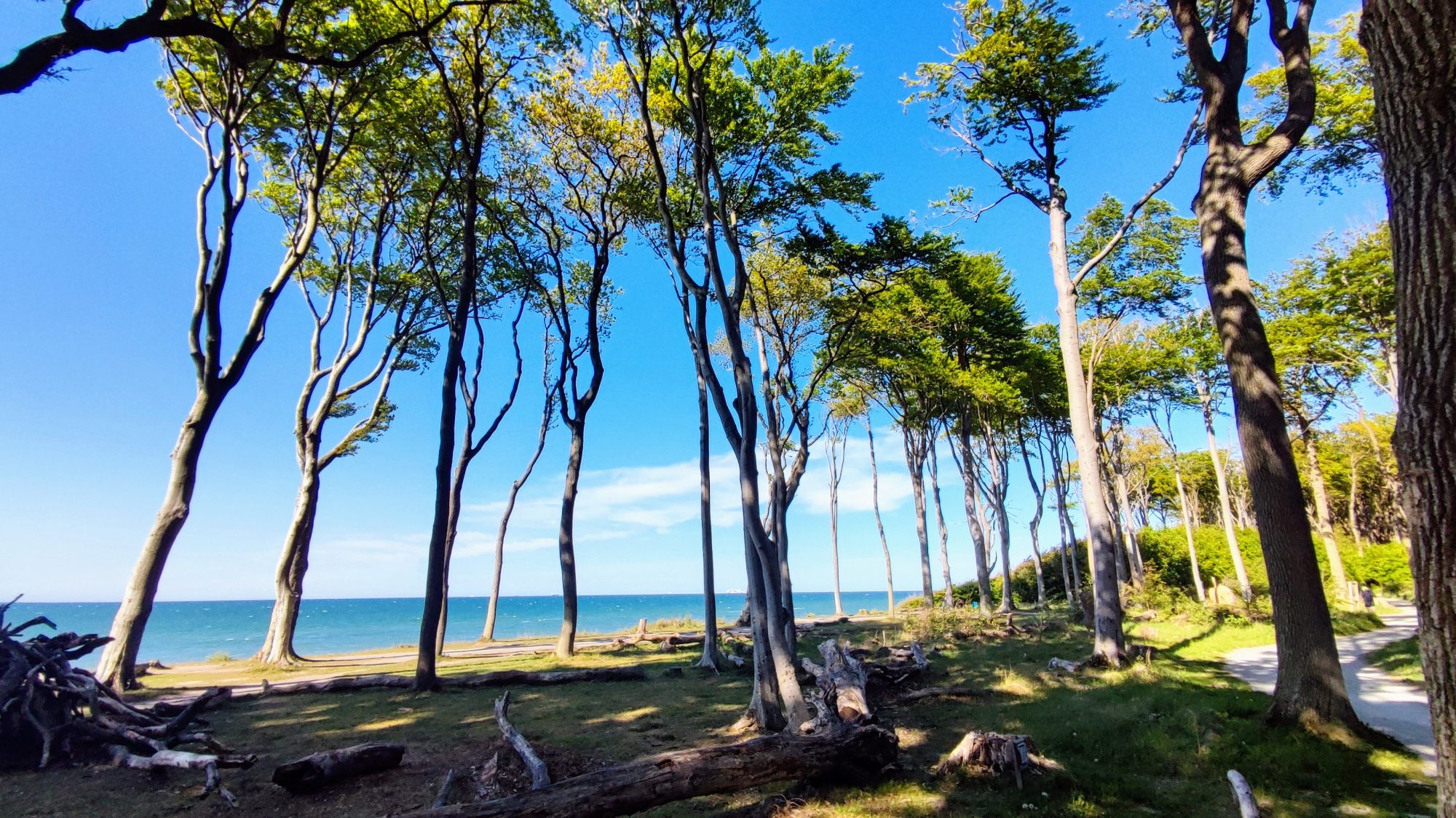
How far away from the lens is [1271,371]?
21.7 ft

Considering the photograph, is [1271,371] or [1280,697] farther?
[1271,371]

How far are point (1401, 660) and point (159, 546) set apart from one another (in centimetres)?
2038

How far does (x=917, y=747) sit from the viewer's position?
6.37m

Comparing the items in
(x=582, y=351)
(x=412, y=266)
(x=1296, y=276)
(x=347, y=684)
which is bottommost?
(x=347, y=684)

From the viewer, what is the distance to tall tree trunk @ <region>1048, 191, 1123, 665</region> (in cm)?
1059

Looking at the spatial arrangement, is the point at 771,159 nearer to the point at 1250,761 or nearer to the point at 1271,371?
the point at 1271,371

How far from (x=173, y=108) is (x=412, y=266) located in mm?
5996

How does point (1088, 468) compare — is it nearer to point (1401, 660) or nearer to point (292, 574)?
point (1401, 660)

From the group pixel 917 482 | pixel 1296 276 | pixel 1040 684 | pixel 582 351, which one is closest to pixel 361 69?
pixel 582 351

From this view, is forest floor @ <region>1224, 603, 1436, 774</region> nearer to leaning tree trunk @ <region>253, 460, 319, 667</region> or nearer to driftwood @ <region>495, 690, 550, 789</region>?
driftwood @ <region>495, 690, 550, 789</region>

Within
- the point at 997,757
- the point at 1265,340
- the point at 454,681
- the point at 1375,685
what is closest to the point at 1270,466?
the point at 1265,340

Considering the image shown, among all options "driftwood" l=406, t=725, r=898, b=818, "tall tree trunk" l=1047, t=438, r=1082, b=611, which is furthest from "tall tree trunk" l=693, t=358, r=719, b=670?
"tall tree trunk" l=1047, t=438, r=1082, b=611

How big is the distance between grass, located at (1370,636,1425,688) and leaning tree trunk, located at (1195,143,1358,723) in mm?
3691

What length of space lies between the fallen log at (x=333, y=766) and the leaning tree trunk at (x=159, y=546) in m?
6.83
